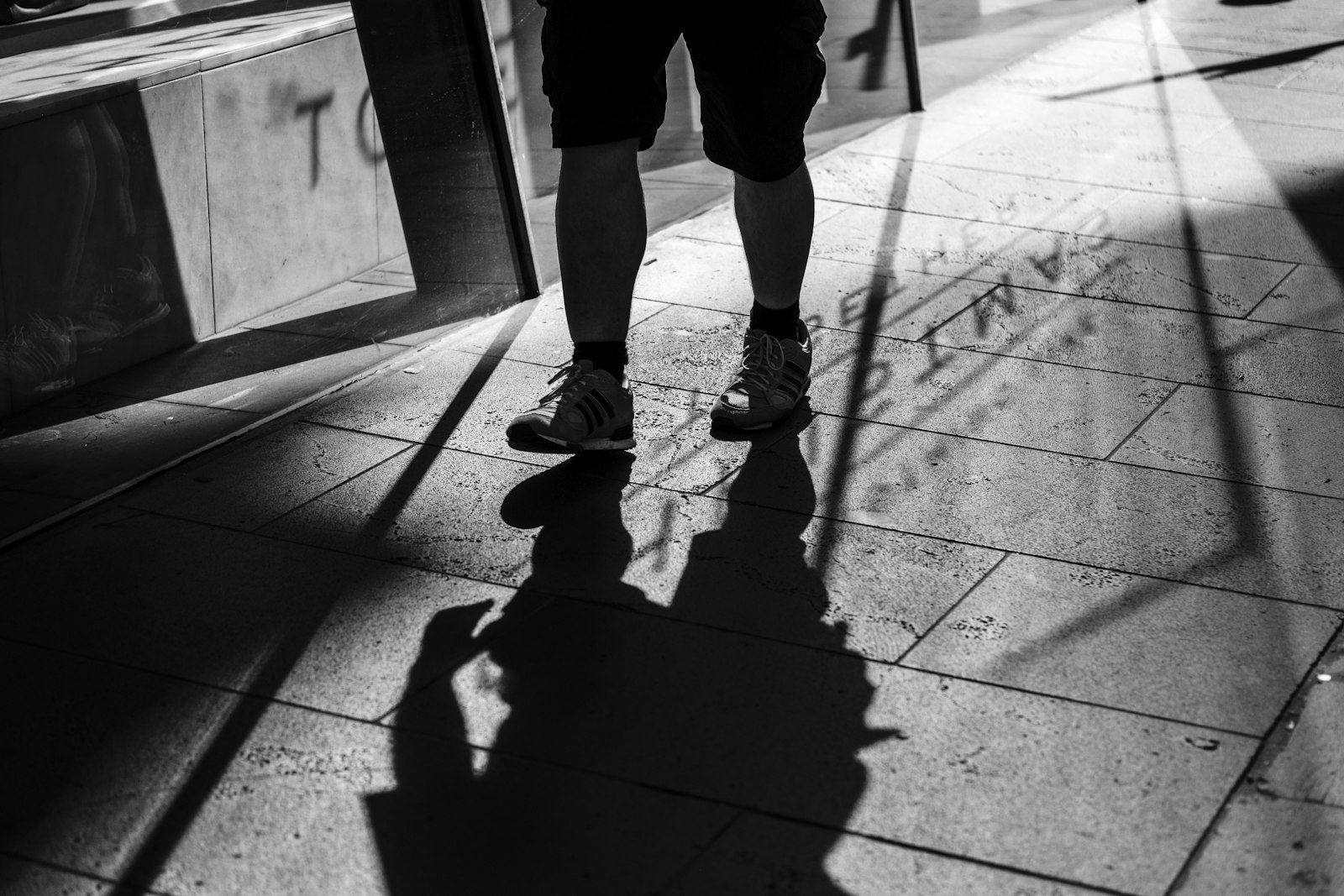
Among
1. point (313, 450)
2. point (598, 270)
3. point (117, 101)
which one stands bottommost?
point (313, 450)

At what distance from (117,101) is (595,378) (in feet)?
4.12

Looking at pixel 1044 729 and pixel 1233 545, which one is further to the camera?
pixel 1233 545

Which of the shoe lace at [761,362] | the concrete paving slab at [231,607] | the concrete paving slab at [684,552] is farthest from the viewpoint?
the shoe lace at [761,362]

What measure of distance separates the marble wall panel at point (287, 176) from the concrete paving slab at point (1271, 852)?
266cm

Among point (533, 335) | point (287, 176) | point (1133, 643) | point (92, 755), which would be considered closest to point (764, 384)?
point (533, 335)

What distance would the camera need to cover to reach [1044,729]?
87.7 inches

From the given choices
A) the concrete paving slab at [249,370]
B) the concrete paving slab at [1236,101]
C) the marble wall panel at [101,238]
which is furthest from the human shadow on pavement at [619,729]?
the concrete paving slab at [1236,101]

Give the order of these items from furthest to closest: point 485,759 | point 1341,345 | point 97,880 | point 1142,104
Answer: point 1142,104, point 1341,345, point 485,759, point 97,880

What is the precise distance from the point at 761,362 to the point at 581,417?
496 millimetres

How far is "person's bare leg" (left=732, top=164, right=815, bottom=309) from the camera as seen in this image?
342 centimetres

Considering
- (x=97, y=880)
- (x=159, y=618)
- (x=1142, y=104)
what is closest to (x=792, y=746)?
(x=97, y=880)

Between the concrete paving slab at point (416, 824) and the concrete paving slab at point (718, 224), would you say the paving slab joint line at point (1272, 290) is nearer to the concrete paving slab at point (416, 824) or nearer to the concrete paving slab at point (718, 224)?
the concrete paving slab at point (718, 224)

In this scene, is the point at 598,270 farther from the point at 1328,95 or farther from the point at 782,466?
the point at 1328,95

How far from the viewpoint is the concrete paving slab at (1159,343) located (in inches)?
140
